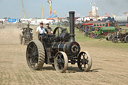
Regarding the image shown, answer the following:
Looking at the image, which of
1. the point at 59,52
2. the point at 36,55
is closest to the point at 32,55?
the point at 36,55

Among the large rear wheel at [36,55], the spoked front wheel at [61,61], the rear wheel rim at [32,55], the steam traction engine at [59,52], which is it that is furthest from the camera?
the rear wheel rim at [32,55]

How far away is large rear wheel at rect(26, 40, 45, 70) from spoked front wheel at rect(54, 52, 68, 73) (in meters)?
0.46

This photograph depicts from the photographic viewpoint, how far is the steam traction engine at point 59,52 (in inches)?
328

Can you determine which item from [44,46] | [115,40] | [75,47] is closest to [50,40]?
[44,46]

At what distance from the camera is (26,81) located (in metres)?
6.81

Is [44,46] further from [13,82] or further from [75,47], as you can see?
[13,82]

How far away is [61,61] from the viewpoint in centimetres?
836

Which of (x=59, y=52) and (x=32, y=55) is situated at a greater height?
(x=59, y=52)

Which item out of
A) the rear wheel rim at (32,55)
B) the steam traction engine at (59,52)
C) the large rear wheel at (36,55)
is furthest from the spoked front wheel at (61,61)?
the rear wheel rim at (32,55)

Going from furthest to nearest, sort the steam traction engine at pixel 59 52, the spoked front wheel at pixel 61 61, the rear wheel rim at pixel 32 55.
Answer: the rear wheel rim at pixel 32 55 → the steam traction engine at pixel 59 52 → the spoked front wheel at pixel 61 61

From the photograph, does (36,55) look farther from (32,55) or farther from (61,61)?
(61,61)

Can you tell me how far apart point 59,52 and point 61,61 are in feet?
0.93

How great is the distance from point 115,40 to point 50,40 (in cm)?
1547

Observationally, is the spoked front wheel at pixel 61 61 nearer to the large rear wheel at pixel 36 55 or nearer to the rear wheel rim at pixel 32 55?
the large rear wheel at pixel 36 55
